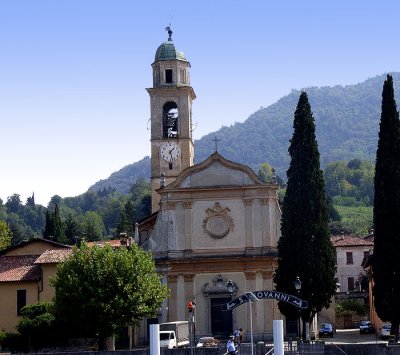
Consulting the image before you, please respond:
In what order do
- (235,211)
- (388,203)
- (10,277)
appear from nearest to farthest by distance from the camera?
(388,203) → (235,211) → (10,277)

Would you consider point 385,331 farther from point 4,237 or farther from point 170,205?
point 4,237

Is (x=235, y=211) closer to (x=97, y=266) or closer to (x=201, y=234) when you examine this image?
(x=201, y=234)

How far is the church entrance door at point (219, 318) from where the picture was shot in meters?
55.8

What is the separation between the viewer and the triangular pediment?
185 feet

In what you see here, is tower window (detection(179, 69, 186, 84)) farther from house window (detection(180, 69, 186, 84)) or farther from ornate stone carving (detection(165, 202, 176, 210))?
ornate stone carving (detection(165, 202, 176, 210))

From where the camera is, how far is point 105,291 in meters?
48.9

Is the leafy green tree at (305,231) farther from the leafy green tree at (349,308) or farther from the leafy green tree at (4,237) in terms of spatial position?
the leafy green tree at (4,237)

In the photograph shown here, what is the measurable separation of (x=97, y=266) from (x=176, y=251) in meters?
8.18

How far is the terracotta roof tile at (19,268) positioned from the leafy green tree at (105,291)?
10309 mm

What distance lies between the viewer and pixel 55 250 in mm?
62656

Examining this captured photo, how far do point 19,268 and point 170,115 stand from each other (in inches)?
703

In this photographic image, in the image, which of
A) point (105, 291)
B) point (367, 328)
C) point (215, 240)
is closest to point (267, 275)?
point (215, 240)

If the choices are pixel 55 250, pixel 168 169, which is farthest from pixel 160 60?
pixel 55 250

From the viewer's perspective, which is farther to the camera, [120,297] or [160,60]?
[160,60]
